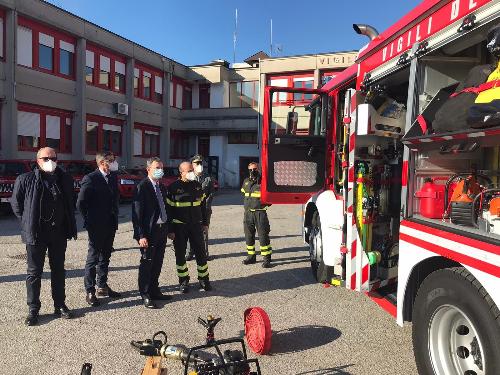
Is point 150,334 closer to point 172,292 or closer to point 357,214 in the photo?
point 172,292

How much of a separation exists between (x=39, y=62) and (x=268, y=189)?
18301 millimetres

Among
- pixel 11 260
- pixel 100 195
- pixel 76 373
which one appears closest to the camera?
pixel 76 373

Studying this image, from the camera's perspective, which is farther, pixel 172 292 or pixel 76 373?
pixel 172 292

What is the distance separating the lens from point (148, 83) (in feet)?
91.7

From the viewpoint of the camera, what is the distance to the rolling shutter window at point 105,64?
23927mm

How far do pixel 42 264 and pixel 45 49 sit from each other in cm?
1858

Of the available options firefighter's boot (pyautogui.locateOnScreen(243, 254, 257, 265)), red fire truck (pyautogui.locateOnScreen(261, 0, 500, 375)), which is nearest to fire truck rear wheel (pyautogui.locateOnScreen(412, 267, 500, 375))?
red fire truck (pyautogui.locateOnScreen(261, 0, 500, 375))

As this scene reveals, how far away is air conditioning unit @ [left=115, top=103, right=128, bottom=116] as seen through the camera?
81.1 ft

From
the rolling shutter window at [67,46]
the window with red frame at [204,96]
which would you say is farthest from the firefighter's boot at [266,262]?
the window with red frame at [204,96]

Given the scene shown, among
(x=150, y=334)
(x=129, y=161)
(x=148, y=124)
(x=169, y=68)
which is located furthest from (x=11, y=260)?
(x=169, y=68)

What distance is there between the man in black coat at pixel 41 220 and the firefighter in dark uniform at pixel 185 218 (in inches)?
50.9

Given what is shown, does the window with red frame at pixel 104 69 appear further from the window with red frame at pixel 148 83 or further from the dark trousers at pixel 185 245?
the dark trousers at pixel 185 245

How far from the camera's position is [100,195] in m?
5.43

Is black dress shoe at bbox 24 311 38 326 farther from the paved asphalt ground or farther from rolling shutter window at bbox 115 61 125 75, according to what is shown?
rolling shutter window at bbox 115 61 125 75
